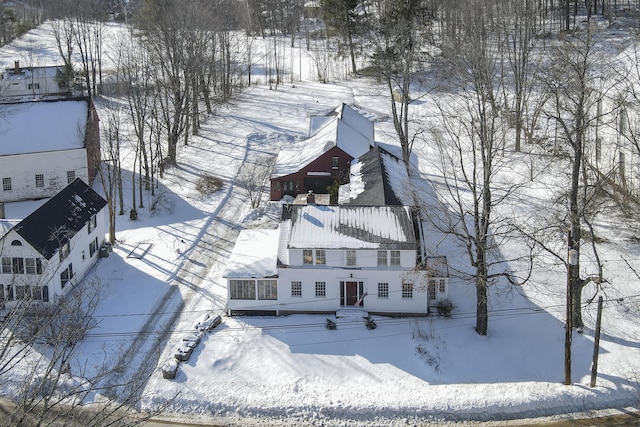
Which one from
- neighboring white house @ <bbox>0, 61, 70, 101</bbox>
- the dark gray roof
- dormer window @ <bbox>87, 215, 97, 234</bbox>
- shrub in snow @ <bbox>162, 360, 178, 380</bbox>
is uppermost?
neighboring white house @ <bbox>0, 61, 70, 101</bbox>

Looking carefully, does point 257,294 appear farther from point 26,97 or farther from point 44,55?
point 44,55

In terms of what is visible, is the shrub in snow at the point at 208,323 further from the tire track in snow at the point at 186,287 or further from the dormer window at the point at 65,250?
the dormer window at the point at 65,250

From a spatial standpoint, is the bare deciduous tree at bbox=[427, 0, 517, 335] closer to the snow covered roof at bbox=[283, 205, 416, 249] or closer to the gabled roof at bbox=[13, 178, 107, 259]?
the snow covered roof at bbox=[283, 205, 416, 249]

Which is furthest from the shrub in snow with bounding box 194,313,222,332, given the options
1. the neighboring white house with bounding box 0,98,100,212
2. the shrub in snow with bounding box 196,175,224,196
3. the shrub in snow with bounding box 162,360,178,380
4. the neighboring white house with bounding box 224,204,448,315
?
the neighboring white house with bounding box 0,98,100,212

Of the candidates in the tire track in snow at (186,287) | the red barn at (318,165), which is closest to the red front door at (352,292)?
the tire track in snow at (186,287)

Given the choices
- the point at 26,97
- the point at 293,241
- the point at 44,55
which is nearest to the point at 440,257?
the point at 293,241

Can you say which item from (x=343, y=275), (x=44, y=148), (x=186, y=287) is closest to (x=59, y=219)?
(x=186, y=287)
